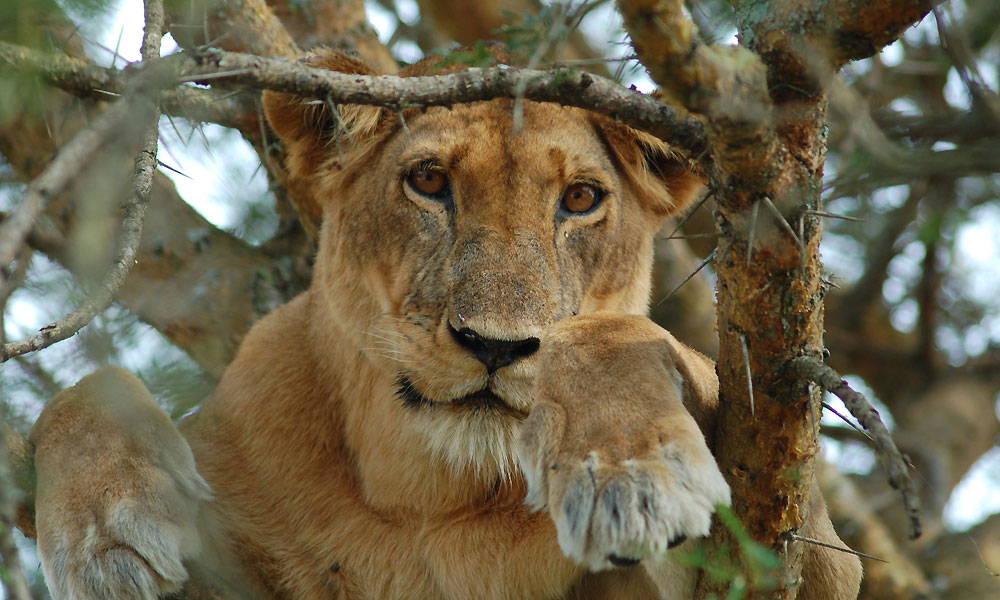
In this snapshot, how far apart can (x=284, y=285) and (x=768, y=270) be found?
3735mm

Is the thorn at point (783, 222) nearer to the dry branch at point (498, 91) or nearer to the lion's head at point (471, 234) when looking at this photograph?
the dry branch at point (498, 91)

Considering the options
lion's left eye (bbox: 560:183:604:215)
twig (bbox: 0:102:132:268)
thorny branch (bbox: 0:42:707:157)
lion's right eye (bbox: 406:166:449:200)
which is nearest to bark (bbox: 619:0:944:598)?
thorny branch (bbox: 0:42:707:157)

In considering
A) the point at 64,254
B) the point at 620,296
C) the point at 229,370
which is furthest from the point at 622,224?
the point at 64,254

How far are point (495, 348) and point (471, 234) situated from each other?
0.54 meters

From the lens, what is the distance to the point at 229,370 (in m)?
4.43

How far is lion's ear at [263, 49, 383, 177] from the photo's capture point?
13.3 feet

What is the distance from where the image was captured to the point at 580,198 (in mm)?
3898

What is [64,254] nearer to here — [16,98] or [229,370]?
[229,370]

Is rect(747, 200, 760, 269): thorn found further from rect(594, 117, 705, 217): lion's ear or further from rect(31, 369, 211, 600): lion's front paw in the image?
rect(31, 369, 211, 600): lion's front paw

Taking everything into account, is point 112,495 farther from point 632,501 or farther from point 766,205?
point 766,205

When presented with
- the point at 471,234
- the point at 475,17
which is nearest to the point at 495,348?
the point at 471,234

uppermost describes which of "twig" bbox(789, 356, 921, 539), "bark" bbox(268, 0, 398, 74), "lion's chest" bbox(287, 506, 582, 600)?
"bark" bbox(268, 0, 398, 74)

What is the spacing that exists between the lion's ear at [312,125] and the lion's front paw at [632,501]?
6.56 feet

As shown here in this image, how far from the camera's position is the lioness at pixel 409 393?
324 centimetres
